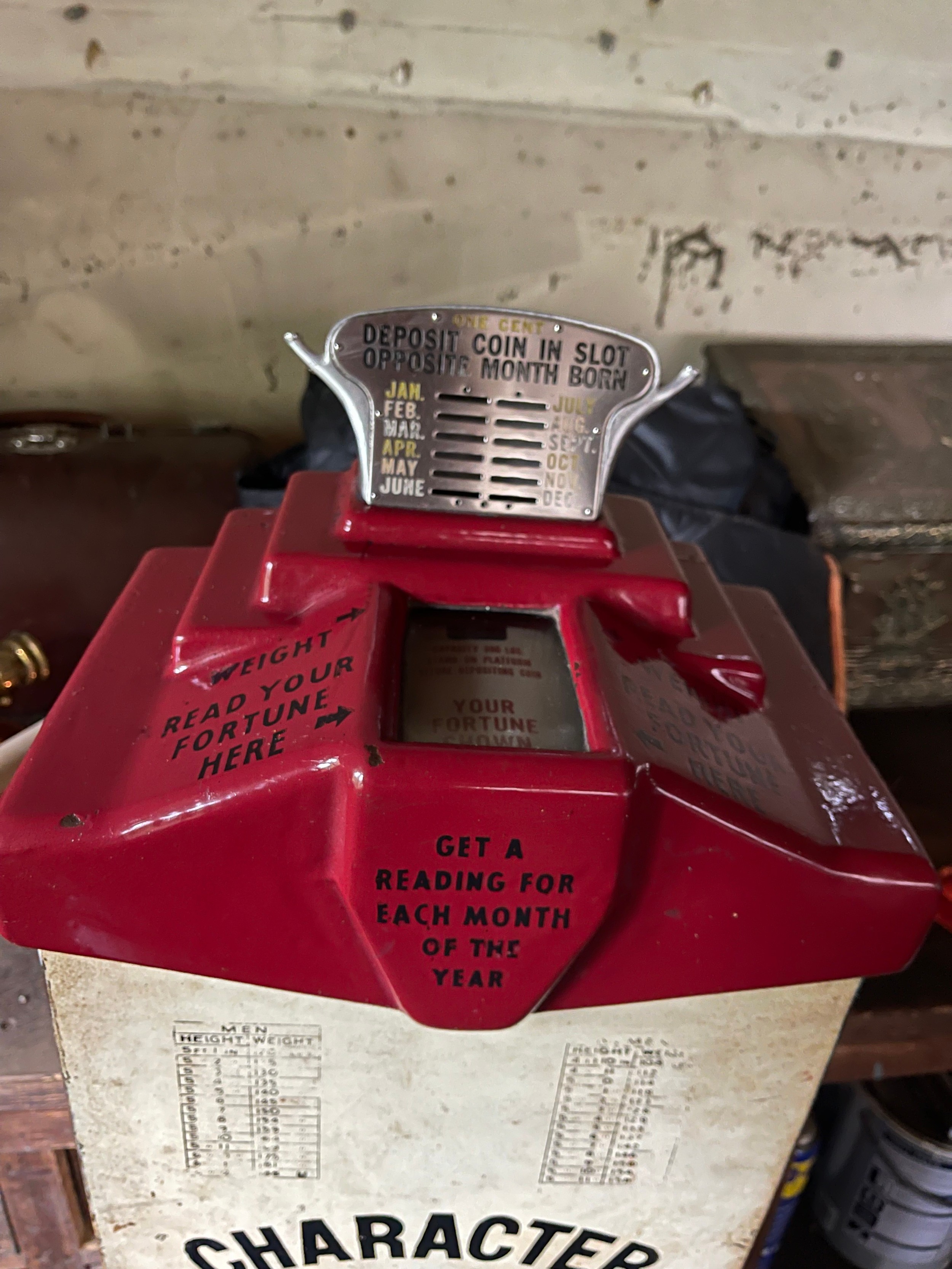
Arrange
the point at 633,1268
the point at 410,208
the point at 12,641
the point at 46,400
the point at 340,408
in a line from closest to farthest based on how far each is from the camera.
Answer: the point at 633,1268
the point at 12,641
the point at 340,408
the point at 410,208
the point at 46,400

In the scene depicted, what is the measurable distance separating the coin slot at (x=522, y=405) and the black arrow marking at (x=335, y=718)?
0.91 feet

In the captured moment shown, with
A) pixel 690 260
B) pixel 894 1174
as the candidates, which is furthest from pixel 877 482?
pixel 894 1174

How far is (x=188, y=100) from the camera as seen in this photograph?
1450 millimetres

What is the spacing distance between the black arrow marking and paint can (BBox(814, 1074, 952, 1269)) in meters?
1.16

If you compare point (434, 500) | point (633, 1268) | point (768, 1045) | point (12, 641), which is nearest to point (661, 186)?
point (434, 500)

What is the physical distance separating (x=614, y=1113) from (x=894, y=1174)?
0.80 metres

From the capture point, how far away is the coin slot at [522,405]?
716 millimetres

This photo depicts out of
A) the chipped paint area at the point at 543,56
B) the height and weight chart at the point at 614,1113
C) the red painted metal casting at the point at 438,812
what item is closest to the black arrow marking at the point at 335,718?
the red painted metal casting at the point at 438,812

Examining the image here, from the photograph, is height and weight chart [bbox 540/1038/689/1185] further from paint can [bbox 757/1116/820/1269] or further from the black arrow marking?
paint can [bbox 757/1116/820/1269]

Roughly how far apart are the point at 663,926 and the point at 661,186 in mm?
1409

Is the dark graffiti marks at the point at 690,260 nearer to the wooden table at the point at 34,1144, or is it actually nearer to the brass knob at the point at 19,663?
the brass knob at the point at 19,663

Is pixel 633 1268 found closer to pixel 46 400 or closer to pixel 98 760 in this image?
pixel 98 760

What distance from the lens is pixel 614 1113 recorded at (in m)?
0.78

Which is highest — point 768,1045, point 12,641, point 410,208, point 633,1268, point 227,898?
point 410,208
